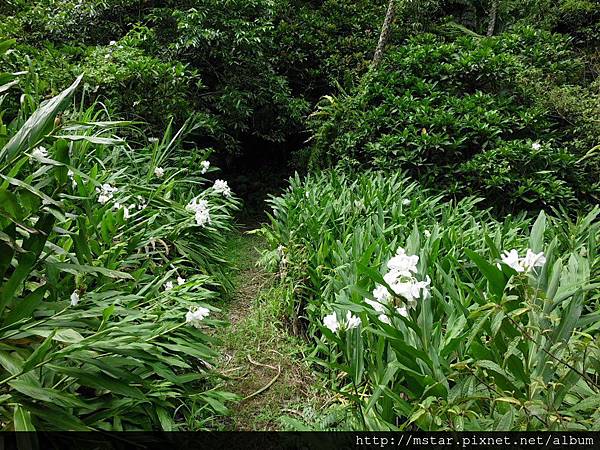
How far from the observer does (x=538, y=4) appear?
569cm

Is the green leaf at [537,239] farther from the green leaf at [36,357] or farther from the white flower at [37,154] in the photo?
the white flower at [37,154]

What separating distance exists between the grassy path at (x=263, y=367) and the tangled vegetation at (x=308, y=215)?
2 cm

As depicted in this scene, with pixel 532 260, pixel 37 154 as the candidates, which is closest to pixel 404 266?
pixel 532 260

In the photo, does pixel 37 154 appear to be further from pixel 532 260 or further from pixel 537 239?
pixel 537 239

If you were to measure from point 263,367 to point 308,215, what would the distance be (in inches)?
51.8

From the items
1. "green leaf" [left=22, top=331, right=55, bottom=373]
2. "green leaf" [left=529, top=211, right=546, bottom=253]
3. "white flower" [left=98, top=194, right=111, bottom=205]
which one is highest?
"green leaf" [left=529, top=211, right=546, bottom=253]

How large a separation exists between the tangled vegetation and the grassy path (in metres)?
0.02

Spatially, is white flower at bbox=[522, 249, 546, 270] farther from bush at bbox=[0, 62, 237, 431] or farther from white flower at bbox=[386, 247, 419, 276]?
bush at bbox=[0, 62, 237, 431]

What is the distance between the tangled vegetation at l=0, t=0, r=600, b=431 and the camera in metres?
1.46

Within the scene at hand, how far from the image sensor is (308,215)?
10.7 feet

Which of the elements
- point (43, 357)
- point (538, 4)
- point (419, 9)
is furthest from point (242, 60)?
point (43, 357)

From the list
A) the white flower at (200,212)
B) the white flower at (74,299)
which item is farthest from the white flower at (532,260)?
the white flower at (200,212)

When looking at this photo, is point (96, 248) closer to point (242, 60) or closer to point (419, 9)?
point (242, 60)

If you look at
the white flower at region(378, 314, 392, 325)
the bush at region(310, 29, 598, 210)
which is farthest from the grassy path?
the bush at region(310, 29, 598, 210)
